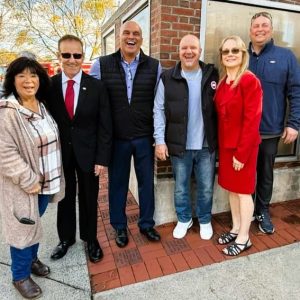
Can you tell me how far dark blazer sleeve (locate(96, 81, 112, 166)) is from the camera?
2.65 m

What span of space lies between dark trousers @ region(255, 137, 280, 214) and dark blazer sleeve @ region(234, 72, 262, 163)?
1.92 feet

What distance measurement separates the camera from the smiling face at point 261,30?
2924 millimetres

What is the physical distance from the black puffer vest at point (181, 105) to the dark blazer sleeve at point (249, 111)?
322mm

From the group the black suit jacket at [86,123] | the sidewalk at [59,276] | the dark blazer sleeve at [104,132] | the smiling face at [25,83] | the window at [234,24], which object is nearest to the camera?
the smiling face at [25,83]

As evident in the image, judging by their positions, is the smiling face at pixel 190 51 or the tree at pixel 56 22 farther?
the tree at pixel 56 22

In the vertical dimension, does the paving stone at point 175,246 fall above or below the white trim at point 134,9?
below

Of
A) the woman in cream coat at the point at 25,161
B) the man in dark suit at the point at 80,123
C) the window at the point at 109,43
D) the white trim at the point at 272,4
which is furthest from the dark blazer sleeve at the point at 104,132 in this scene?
the window at the point at 109,43

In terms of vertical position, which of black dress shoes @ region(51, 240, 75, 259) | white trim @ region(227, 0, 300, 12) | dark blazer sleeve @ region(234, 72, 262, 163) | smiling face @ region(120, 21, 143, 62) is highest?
white trim @ region(227, 0, 300, 12)

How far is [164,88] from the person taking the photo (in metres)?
2.87

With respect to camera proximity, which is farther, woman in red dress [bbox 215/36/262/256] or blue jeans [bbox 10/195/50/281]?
woman in red dress [bbox 215/36/262/256]

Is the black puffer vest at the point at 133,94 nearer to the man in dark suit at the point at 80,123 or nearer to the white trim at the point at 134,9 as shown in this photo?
the man in dark suit at the point at 80,123

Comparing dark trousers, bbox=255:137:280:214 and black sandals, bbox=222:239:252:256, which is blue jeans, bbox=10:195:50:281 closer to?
black sandals, bbox=222:239:252:256

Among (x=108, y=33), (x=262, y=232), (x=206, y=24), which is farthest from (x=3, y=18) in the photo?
(x=262, y=232)

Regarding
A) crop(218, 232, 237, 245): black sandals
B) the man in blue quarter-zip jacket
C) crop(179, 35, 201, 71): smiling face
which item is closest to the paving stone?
crop(218, 232, 237, 245): black sandals
